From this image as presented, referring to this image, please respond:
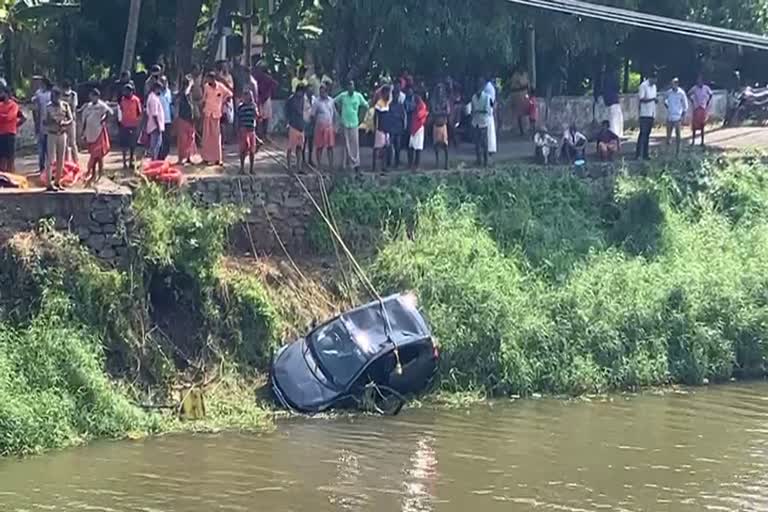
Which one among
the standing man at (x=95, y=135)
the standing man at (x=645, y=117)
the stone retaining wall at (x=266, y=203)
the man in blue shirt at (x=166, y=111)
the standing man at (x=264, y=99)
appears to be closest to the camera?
the standing man at (x=95, y=135)

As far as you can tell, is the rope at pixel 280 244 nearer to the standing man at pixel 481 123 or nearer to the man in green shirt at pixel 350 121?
the man in green shirt at pixel 350 121

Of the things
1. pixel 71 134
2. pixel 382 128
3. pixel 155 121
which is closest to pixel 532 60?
pixel 382 128

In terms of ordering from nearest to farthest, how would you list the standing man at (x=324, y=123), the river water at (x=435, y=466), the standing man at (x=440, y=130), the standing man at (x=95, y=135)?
the river water at (x=435, y=466) < the standing man at (x=95, y=135) < the standing man at (x=324, y=123) < the standing man at (x=440, y=130)

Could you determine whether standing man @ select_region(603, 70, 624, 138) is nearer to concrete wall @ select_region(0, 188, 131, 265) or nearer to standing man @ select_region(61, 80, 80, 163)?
standing man @ select_region(61, 80, 80, 163)

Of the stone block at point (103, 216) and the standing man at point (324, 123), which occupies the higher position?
the standing man at point (324, 123)

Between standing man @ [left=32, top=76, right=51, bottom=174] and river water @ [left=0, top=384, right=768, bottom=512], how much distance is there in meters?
5.57

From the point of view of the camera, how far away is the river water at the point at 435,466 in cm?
1551

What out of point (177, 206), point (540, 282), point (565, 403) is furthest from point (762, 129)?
point (177, 206)

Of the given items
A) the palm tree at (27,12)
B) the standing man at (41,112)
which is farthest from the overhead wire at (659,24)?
the palm tree at (27,12)

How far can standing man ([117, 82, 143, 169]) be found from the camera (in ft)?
74.2

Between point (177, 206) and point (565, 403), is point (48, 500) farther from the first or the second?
point (565, 403)

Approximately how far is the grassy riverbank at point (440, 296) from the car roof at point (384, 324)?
37.3 inches

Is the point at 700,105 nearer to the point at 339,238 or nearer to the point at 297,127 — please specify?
the point at 297,127

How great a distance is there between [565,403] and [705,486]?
4377mm
